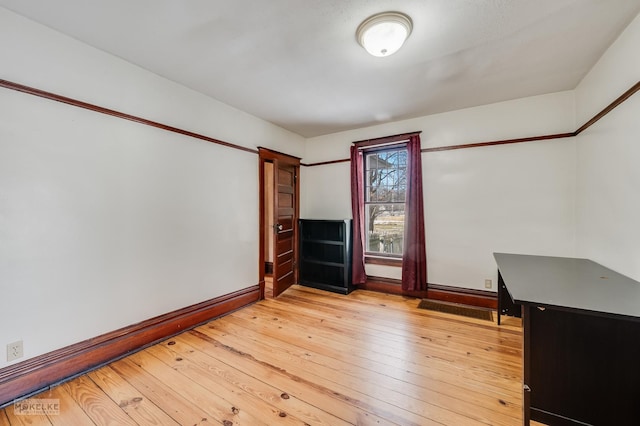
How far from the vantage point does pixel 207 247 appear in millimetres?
3021

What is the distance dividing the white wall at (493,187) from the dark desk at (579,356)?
5.16 feet

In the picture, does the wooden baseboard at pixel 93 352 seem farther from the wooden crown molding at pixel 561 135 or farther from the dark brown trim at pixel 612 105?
the dark brown trim at pixel 612 105

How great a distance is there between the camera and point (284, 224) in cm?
411

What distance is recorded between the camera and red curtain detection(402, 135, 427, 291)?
3.59 metres

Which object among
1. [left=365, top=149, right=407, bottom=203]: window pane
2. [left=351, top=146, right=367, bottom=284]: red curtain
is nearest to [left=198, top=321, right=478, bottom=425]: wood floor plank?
[left=351, top=146, right=367, bottom=284]: red curtain

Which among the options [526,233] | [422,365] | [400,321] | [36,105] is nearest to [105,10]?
[36,105]

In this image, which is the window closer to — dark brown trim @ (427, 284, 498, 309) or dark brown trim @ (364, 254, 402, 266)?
dark brown trim @ (364, 254, 402, 266)

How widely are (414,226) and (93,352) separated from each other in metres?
3.62

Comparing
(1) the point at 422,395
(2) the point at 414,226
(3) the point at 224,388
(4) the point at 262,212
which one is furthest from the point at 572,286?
(4) the point at 262,212

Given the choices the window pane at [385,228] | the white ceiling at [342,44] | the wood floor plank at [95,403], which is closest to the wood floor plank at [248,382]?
the wood floor plank at [95,403]

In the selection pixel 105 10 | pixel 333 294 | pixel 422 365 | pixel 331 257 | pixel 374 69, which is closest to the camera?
pixel 105 10

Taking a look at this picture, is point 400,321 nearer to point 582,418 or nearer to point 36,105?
point 582,418

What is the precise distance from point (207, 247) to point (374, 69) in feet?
8.50

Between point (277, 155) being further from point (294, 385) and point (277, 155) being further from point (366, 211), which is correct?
point (294, 385)
